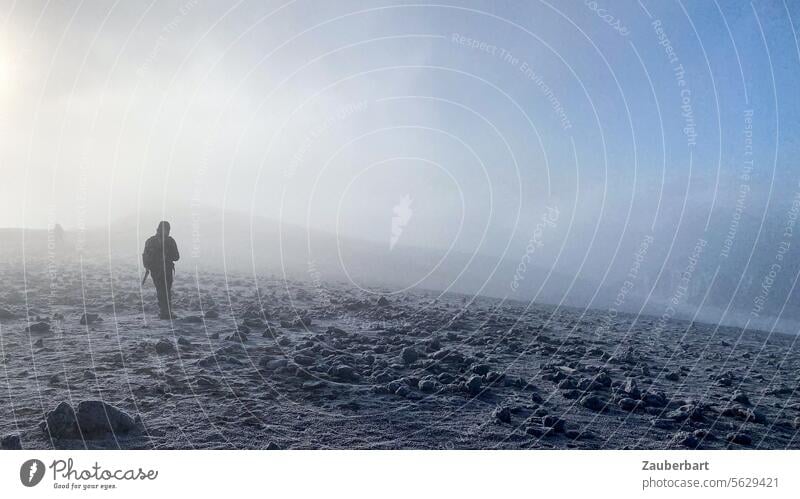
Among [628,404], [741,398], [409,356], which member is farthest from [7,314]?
[741,398]

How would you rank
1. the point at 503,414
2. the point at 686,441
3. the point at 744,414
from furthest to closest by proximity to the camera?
the point at 744,414 < the point at 686,441 < the point at 503,414

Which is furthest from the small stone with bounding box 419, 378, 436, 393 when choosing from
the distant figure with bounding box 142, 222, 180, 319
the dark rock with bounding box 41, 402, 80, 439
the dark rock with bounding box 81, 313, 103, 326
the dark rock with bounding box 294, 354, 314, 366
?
the dark rock with bounding box 81, 313, 103, 326

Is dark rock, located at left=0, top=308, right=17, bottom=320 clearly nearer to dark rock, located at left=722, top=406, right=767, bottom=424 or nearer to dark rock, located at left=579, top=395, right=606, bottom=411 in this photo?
dark rock, located at left=579, top=395, right=606, bottom=411

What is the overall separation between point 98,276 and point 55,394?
12.0 metres

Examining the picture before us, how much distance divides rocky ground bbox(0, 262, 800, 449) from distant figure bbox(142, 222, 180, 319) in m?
0.47

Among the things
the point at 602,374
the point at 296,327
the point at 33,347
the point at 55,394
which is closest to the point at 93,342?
the point at 33,347

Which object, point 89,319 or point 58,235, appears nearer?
point 89,319

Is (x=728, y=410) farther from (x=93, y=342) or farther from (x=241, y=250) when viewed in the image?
(x=241, y=250)

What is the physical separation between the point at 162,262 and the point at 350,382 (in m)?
6.53

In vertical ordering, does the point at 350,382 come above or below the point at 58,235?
below

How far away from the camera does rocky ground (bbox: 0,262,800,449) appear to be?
25.1ft

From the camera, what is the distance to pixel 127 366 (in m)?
9.08

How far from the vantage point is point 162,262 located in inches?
509

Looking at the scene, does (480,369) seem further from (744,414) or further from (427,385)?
(744,414)
